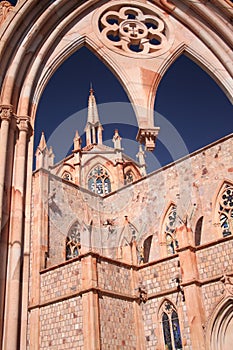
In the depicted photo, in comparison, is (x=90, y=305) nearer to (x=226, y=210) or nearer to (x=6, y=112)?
(x=226, y=210)

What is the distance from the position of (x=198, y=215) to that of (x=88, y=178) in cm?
1440

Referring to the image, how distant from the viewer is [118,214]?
60.7 feet

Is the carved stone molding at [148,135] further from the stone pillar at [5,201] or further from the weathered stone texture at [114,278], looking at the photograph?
the weathered stone texture at [114,278]

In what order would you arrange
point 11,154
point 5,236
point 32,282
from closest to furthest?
point 5,236, point 11,154, point 32,282

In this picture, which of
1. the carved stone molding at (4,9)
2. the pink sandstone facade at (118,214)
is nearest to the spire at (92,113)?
the pink sandstone facade at (118,214)

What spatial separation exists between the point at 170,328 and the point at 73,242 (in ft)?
20.8

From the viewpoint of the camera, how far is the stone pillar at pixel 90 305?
422 inches

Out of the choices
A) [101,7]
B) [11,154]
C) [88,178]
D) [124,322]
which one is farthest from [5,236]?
[88,178]

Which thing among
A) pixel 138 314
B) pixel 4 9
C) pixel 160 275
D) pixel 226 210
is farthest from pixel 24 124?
pixel 226 210

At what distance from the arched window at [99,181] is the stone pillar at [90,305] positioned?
15.1 meters

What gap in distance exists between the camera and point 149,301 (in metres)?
12.6

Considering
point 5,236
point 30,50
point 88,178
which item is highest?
point 88,178

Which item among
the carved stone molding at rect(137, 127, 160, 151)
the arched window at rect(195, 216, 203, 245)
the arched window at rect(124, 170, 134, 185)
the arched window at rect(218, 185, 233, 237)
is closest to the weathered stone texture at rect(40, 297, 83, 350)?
the arched window at rect(195, 216, 203, 245)

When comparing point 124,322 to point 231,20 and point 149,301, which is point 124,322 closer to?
point 149,301
